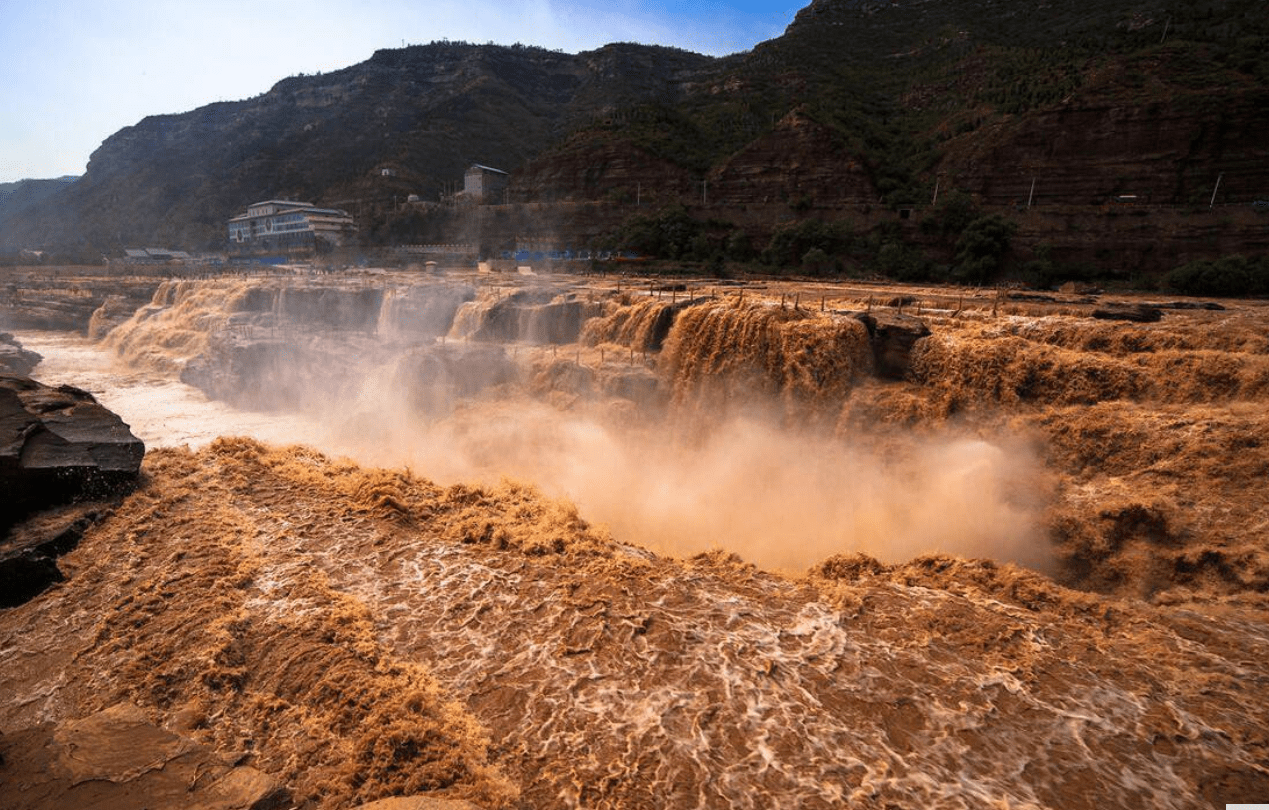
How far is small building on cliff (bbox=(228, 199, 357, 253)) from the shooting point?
166ft

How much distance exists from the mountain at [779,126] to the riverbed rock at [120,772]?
3496cm

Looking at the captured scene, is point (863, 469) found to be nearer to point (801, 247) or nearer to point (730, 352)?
point (730, 352)

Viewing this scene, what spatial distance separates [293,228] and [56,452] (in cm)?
5310

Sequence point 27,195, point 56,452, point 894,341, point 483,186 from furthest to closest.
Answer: point 27,195 < point 483,186 < point 894,341 < point 56,452

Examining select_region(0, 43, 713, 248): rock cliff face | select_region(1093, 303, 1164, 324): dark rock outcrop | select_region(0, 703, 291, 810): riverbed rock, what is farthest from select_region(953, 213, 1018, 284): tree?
select_region(0, 43, 713, 248): rock cliff face

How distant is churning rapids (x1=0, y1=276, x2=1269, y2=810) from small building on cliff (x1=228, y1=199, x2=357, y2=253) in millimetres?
41676

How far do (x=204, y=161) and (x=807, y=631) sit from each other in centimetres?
10767

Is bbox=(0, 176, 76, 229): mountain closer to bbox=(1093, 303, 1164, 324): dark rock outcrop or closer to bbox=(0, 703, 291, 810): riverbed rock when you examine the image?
bbox=(0, 703, 291, 810): riverbed rock

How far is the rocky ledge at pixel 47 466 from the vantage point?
6793 millimetres

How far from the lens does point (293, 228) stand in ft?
172

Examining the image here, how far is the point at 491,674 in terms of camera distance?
5.43 m

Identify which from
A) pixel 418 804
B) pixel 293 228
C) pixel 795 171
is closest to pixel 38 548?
pixel 418 804

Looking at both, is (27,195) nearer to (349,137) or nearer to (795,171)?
(349,137)

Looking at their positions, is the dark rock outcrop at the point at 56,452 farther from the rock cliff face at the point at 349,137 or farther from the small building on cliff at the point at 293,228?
the rock cliff face at the point at 349,137
